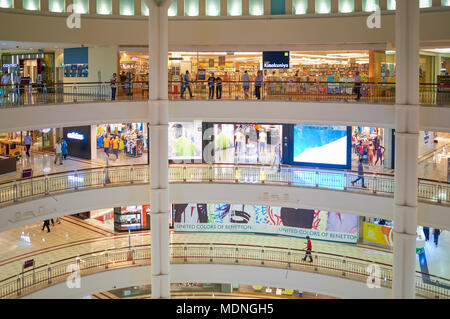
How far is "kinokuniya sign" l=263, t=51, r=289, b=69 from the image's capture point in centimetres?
2530

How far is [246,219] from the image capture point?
26.6 metres

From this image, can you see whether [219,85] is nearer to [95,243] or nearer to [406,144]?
[406,144]

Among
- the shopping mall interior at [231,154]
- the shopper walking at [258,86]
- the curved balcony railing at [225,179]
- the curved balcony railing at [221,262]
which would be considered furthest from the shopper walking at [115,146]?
the shopper walking at [258,86]

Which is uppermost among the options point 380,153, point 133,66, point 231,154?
point 133,66

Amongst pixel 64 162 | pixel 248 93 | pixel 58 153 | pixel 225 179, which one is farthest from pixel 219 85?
pixel 64 162

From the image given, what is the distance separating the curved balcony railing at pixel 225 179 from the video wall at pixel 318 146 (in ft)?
9.02

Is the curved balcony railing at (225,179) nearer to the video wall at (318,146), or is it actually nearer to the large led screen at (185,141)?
the video wall at (318,146)

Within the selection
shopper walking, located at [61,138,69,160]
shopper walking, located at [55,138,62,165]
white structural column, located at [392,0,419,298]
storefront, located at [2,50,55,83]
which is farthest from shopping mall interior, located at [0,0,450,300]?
storefront, located at [2,50,55,83]

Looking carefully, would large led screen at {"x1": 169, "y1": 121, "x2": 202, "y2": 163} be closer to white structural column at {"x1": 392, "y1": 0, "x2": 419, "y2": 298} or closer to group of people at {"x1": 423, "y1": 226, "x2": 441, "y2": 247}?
group of people at {"x1": 423, "y1": 226, "x2": 441, "y2": 247}

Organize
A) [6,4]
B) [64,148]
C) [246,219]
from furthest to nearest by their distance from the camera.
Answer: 1. [246,219]
2. [64,148]
3. [6,4]

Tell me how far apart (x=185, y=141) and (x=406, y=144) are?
12.9 metres

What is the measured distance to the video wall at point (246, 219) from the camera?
2592 cm

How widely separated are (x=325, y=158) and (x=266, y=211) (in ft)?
13.6
